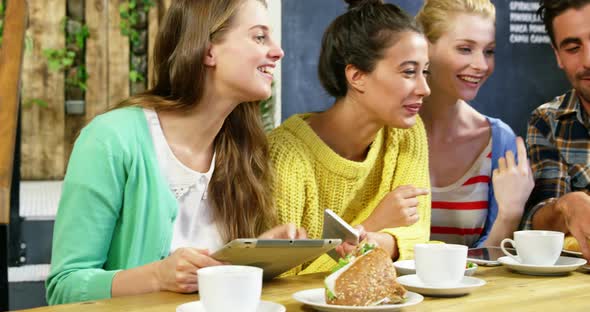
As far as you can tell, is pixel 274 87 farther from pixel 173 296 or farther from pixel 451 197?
pixel 173 296

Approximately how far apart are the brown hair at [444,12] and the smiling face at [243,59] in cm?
86

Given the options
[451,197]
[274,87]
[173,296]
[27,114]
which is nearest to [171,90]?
[173,296]

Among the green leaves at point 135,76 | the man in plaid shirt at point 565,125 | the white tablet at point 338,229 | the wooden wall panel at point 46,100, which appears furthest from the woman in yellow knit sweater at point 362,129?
the wooden wall panel at point 46,100

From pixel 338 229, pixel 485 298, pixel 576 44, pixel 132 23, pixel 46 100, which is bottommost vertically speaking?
pixel 485 298

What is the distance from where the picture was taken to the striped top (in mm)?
2520

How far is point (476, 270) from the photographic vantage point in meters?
1.55

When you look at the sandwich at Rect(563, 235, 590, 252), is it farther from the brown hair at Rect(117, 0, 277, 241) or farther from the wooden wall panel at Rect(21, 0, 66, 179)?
the wooden wall panel at Rect(21, 0, 66, 179)

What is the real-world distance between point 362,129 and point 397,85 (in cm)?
16

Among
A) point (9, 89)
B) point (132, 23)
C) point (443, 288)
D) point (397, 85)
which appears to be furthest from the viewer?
point (132, 23)

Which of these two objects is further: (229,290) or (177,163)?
(177,163)

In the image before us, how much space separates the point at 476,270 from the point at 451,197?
3.27 ft

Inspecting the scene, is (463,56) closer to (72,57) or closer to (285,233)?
(285,233)

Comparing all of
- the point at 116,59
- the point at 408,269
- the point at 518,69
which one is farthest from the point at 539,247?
the point at 116,59

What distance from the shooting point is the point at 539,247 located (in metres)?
1.48
